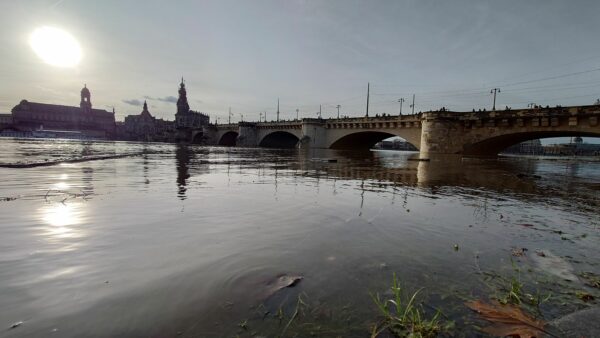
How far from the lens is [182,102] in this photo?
529 ft

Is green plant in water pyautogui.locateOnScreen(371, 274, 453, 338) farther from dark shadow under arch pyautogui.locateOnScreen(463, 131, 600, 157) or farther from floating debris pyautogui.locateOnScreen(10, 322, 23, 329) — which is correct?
dark shadow under arch pyautogui.locateOnScreen(463, 131, 600, 157)

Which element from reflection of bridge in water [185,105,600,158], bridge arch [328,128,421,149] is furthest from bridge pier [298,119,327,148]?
bridge arch [328,128,421,149]

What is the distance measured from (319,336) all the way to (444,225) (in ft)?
11.9

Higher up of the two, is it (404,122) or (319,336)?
(404,122)

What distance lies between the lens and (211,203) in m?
5.93

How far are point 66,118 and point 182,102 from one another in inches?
2286

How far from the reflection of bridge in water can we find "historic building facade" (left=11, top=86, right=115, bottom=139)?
134683 millimetres

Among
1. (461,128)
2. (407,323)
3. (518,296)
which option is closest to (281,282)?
(407,323)

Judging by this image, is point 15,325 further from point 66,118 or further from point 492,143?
point 66,118

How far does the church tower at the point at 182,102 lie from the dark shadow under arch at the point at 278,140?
294 ft

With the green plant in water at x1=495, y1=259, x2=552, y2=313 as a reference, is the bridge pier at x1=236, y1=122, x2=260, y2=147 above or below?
above

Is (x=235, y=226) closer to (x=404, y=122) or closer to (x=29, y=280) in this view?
(x=29, y=280)

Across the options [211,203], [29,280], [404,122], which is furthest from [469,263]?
[404,122]

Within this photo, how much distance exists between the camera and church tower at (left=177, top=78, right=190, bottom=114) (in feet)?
525
